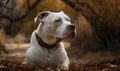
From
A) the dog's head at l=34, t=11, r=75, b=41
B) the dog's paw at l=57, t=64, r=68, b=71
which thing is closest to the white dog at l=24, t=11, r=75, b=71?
the dog's head at l=34, t=11, r=75, b=41

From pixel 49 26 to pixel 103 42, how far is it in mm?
7460

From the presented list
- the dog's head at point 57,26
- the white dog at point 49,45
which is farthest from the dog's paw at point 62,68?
the dog's head at point 57,26

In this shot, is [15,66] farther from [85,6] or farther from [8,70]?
[85,6]

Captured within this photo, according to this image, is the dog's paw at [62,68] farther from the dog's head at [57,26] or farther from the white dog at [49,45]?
the dog's head at [57,26]

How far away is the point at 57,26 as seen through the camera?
9156 mm

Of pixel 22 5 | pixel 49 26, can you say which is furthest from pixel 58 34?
pixel 22 5

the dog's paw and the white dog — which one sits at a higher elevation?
the white dog

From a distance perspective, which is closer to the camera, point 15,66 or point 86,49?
point 15,66

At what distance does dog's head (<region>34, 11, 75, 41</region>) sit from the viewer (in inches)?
347

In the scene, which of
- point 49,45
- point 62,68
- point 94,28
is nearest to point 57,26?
point 49,45

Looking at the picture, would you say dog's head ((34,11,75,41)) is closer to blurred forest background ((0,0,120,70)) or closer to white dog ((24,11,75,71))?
white dog ((24,11,75,71))

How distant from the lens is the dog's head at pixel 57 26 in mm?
8820

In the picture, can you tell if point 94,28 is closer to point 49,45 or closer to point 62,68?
point 49,45

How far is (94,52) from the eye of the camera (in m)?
16.6
